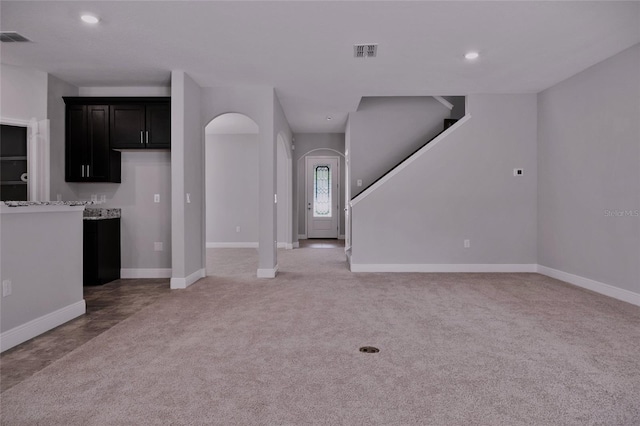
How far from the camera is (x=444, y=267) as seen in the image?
20.0 feet

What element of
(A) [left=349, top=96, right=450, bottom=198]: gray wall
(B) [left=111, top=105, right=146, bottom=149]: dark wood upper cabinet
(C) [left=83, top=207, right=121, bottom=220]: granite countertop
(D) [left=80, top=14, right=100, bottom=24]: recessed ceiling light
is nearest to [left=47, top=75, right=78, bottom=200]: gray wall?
(C) [left=83, top=207, right=121, bottom=220]: granite countertop

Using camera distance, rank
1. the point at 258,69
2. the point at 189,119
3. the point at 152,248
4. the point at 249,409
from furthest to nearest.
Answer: the point at 152,248
the point at 189,119
the point at 258,69
the point at 249,409

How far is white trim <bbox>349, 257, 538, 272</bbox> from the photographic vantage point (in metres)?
6.02

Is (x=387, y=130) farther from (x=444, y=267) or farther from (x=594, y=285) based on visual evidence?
(x=594, y=285)

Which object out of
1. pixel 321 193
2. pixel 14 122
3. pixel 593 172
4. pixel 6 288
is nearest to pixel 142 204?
pixel 14 122

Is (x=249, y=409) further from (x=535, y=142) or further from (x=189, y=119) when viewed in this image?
(x=535, y=142)

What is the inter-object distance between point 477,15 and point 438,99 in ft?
13.2

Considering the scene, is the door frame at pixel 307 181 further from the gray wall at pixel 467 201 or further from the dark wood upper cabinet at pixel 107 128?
the dark wood upper cabinet at pixel 107 128

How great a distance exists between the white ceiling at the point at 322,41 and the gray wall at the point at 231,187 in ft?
14.2

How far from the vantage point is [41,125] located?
5.08m

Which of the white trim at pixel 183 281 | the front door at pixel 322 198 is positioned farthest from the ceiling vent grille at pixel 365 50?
the front door at pixel 322 198

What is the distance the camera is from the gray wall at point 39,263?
9.44ft

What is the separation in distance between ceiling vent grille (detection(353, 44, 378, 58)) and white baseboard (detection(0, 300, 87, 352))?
3850mm

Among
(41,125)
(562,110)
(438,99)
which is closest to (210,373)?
A: (41,125)
